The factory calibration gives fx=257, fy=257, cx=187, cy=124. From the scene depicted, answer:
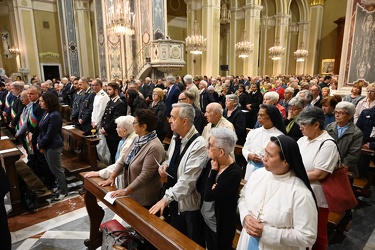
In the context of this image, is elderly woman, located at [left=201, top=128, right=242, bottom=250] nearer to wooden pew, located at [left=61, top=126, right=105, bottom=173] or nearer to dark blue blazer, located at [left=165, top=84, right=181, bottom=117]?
wooden pew, located at [left=61, top=126, right=105, bottom=173]

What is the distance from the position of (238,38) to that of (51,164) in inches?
651

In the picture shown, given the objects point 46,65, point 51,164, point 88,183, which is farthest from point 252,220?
point 46,65

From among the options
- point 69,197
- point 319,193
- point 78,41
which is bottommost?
point 69,197

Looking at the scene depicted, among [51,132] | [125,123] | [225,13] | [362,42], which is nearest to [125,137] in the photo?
[125,123]

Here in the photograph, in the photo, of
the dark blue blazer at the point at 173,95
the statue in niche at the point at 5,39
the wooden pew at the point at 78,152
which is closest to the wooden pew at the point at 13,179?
the wooden pew at the point at 78,152

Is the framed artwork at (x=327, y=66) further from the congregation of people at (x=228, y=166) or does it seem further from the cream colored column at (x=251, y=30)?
the congregation of people at (x=228, y=166)

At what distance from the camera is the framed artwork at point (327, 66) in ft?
71.0

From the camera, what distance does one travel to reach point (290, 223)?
5.22 ft

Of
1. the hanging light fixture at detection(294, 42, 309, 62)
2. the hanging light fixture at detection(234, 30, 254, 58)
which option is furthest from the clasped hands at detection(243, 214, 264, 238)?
the hanging light fixture at detection(294, 42, 309, 62)

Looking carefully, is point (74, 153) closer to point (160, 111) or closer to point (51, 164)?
point (51, 164)

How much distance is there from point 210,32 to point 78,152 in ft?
39.4

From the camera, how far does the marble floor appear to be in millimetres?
3100

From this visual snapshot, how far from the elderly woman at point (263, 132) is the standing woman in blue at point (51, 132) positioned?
115 inches

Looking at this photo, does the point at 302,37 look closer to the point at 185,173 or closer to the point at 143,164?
the point at 143,164
